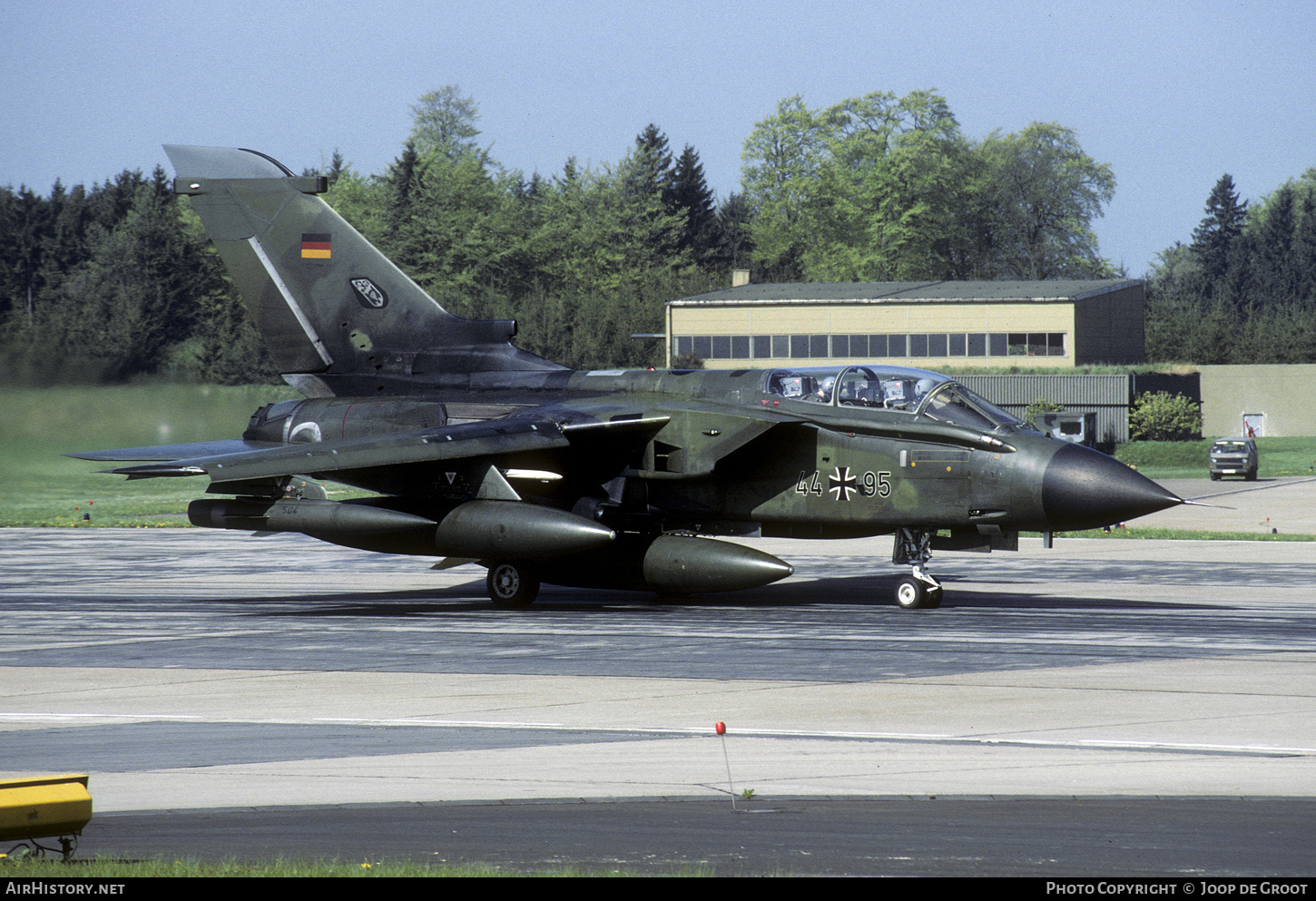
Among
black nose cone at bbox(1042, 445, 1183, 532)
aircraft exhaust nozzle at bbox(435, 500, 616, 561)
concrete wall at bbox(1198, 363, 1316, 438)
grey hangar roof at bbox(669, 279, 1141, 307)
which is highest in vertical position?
grey hangar roof at bbox(669, 279, 1141, 307)

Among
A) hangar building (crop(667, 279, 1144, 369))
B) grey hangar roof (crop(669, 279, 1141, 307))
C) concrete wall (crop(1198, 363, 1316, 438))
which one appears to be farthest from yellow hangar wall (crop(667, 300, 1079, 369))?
concrete wall (crop(1198, 363, 1316, 438))

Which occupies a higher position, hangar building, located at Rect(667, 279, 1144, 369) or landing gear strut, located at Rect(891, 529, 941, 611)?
hangar building, located at Rect(667, 279, 1144, 369)

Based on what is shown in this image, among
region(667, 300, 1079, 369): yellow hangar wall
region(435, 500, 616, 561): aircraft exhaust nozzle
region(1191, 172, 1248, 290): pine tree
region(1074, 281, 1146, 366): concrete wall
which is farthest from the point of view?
region(1191, 172, 1248, 290): pine tree

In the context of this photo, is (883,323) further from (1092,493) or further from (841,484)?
(1092,493)

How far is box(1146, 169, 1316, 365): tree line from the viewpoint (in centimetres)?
Result: 10275

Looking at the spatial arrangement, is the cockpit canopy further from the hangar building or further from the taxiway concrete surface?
the hangar building

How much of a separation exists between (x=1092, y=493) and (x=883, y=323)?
58461mm

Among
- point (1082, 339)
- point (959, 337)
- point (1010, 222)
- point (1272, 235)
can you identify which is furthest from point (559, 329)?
point (1272, 235)

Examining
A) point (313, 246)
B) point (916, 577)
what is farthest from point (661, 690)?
point (313, 246)

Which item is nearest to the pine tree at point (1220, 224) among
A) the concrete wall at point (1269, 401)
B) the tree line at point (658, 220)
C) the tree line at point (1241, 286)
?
the tree line at point (1241, 286)

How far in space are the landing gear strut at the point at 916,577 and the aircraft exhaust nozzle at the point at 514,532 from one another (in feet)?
13.2

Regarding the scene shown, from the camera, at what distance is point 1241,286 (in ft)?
434

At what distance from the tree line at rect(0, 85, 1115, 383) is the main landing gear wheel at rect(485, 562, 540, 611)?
6126cm

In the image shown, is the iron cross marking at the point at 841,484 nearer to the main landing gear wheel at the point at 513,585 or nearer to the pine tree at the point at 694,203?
the main landing gear wheel at the point at 513,585
